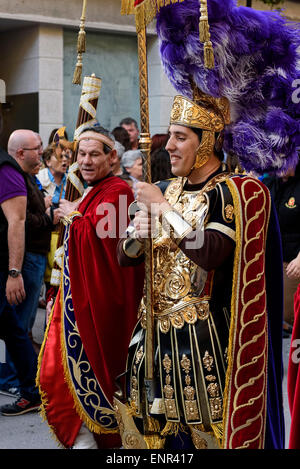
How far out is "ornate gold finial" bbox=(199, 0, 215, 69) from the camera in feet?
9.55

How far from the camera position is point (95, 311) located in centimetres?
404

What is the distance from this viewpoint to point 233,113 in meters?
3.37

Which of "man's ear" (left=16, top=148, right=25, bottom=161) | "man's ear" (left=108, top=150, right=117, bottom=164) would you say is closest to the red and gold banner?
"man's ear" (left=108, top=150, right=117, bottom=164)

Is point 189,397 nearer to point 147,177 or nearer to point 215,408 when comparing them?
point 215,408

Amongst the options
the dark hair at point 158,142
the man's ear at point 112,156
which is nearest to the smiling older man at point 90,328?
the man's ear at point 112,156

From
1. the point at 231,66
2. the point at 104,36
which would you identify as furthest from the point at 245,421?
the point at 104,36

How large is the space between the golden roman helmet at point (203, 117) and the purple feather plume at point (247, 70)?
0.05 meters

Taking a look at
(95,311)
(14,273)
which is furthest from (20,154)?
(95,311)

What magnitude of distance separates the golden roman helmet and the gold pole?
19 centimetres

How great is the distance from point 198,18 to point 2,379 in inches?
136

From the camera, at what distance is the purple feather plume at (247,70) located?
3.21 m

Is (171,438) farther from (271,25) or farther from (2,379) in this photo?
(2,379)

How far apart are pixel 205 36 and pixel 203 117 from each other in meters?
0.38

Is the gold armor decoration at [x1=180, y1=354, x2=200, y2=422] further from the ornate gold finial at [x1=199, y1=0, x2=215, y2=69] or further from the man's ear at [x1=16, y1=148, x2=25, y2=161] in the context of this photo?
the man's ear at [x1=16, y1=148, x2=25, y2=161]
